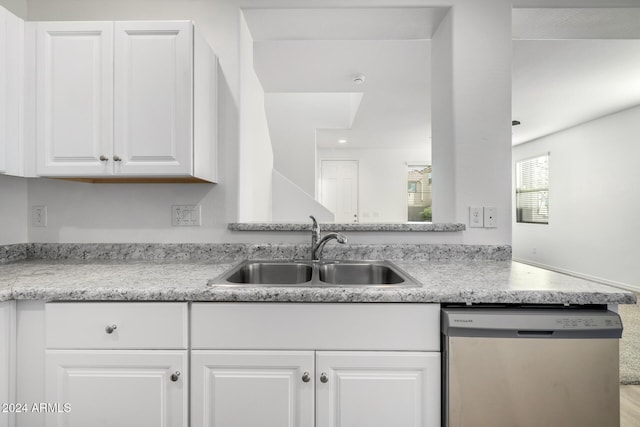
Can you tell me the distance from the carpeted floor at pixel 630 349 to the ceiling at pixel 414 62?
2.29 m

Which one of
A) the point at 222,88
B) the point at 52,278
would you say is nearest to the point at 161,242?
the point at 52,278

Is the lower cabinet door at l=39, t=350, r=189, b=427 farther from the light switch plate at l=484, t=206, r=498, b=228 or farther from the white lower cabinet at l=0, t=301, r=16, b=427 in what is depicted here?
the light switch plate at l=484, t=206, r=498, b=228

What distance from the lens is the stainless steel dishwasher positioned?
1005mm

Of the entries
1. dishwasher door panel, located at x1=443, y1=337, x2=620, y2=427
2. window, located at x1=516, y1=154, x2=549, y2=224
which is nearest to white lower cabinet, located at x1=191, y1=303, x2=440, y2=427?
dishwasher door panel, located at x1=443, y1=337, x2=620, y2=427

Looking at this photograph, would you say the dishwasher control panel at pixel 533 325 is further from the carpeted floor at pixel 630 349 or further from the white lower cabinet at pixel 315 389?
the carpeted floor at pixel 630 349

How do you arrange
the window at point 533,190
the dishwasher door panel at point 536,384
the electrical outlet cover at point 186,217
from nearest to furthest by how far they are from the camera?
the dishwasher door panel at point 536,384, the electrical outlet cover at point 186,217, the window at point 533,190

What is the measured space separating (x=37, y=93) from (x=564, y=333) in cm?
229

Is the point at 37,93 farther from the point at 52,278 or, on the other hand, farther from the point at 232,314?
the point at 232,314

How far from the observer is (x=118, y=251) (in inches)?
66.6

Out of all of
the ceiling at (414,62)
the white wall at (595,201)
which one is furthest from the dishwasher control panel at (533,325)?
the white wall at (595,201)

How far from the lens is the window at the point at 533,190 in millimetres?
5949

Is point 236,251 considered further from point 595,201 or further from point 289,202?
point 595,201

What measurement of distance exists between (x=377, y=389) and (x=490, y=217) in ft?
3.66

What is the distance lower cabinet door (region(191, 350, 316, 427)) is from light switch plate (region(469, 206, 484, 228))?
1.14m
